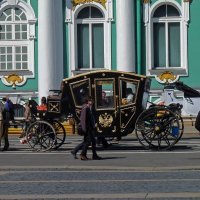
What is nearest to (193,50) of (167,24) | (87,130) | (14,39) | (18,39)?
(167,24)

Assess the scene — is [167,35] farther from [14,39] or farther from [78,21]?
[14,39]

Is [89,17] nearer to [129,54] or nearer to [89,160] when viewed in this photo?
[129,54]

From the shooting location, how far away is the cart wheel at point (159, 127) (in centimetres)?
2509

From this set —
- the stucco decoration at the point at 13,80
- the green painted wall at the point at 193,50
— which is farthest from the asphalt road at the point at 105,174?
the stucco decoration at the point at 13,80

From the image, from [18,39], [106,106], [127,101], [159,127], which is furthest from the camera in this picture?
[18,39]

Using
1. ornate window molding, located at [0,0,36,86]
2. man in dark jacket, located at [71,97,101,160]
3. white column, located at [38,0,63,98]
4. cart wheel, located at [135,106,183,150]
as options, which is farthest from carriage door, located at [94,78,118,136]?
ornate window molding, located at [0,0,36,86]

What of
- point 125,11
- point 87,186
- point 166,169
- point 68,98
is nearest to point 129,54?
point 125,11

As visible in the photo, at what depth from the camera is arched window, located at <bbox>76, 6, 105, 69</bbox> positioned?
3888cm

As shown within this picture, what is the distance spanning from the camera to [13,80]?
3897 cm

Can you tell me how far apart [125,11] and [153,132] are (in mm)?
13851

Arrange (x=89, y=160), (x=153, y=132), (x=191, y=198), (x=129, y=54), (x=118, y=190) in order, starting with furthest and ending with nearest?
(x=129, y=54), (x=153, y=132), (x=89, y=160), (x=118, y=190), (x=191, y=198)

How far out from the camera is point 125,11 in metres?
38.2

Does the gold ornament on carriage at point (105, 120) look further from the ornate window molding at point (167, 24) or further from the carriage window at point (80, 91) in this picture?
the ornate window molding at point (167, 24)

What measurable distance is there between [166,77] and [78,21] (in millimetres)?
4440
